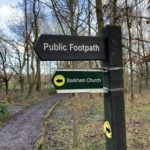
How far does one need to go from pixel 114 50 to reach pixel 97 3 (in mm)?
5986

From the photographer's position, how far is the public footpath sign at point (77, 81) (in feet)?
9.79

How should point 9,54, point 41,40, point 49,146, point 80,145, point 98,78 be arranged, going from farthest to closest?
point 9,54 → point 49,146 → point 80,145 → point 98,78 → point 41,40

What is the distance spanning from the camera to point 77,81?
3.05 meters

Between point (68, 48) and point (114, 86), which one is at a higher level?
point (68, 48)

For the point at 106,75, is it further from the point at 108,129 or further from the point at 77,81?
A: the point at 108,129

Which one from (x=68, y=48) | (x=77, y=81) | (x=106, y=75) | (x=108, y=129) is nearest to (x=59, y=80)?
(x=77, y=81)

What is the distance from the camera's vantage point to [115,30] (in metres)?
3.06

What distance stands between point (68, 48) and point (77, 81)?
0.30 m

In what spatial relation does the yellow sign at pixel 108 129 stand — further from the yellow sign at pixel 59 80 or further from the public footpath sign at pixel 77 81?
the yellow sign at pixel 59 80

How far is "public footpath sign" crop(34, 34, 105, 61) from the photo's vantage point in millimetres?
2902

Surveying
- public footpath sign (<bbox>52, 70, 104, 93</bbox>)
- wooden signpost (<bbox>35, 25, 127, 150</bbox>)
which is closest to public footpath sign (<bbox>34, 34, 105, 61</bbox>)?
wooden signpost (<bbox>35, 25, 127, 150</bbox>)

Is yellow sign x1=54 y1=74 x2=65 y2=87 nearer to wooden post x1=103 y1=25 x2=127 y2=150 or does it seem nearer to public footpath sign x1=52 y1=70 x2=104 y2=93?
public footpath sign x1=52 y1=70 x2=104 y2=93

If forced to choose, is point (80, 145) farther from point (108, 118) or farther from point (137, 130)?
point (108, 118)

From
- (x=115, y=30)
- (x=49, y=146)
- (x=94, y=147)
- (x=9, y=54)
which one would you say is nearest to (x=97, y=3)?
(x=94, y=147)
